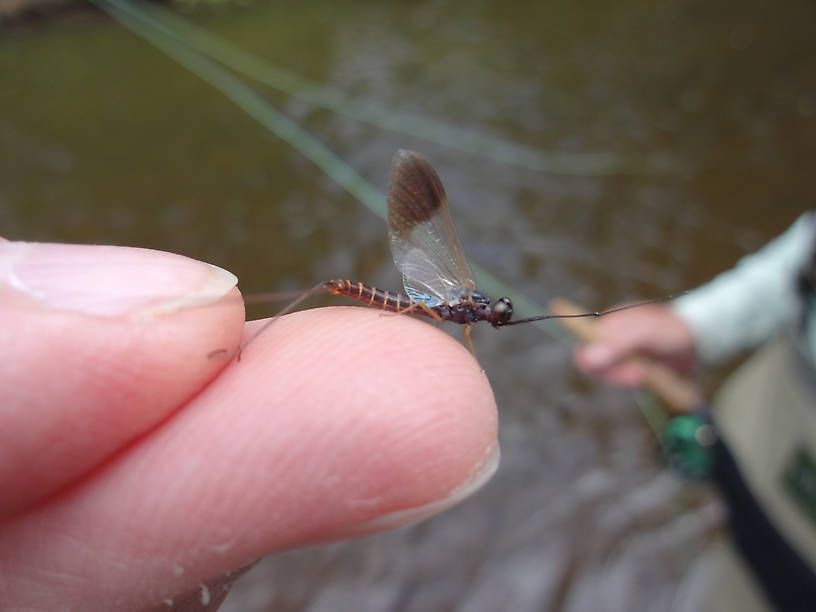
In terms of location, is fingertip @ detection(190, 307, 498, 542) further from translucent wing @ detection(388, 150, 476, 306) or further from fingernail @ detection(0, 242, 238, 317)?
translucent wing @ detection(388, 150, 476, 306)

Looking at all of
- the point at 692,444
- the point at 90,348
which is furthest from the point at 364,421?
the point at 692,444

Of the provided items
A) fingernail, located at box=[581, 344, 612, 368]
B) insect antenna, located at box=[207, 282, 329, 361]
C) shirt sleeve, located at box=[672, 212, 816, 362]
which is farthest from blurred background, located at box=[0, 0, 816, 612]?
insect antenna, located at box=[207, 282, 329, 361]

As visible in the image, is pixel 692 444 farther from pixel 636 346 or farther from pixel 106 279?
pixel 106 279

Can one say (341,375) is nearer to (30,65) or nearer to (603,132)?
(603,132)

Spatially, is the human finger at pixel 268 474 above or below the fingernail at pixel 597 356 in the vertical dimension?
above

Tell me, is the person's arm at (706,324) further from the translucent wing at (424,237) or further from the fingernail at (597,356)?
the translucent wing at (424,237)

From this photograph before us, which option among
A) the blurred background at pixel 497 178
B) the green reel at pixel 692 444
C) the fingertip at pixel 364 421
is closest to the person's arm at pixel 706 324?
the green reel at pixel 692 444
